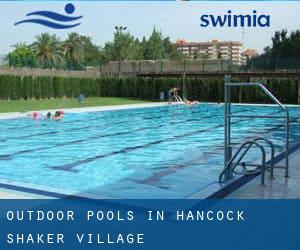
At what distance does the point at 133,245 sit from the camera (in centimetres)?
455

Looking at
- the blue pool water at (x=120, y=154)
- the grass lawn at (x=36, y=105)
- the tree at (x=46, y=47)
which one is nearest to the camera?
the blue pool water at (x=120, y=154)

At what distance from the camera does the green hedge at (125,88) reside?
33.6m

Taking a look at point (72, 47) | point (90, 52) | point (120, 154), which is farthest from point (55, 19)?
point (90, 52)

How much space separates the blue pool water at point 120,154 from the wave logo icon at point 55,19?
1833 cm

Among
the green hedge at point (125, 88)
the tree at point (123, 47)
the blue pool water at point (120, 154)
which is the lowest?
the blue pool water at point (120, 154)

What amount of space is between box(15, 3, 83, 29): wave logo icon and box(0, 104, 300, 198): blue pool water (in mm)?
18330

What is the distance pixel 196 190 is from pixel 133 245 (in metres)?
2.48

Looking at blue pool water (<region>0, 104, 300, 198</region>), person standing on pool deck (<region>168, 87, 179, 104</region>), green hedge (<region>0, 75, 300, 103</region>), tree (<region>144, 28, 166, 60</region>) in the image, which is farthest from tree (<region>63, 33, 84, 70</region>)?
blue pool water (<region>0, 104, 300, 198</region>)

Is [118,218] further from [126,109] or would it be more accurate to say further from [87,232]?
[126,109]

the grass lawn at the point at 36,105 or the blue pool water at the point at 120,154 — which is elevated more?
the grass lawn at the point at 36,105

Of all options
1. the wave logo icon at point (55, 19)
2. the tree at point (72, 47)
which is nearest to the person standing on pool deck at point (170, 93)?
the wave logo icon at point (55, 19)

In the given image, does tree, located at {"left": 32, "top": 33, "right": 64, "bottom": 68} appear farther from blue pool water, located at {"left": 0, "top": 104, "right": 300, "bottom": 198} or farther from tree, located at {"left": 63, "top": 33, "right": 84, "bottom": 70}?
blue pool water, located at {"left": 0, "top": 104, "right": 300, "bottom": 198}

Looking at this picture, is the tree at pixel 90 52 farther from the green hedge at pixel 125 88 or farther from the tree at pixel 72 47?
the green hedge at pixel 125 88

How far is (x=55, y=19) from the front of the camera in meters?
38.5
